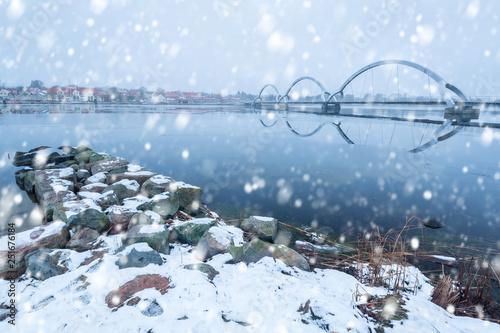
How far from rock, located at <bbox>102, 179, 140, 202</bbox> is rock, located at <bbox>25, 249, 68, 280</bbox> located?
3815 mm

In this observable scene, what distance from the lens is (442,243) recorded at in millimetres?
6762

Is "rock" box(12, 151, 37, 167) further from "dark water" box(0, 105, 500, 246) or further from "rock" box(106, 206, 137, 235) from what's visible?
"rock" box(106, 206, 137, 235)

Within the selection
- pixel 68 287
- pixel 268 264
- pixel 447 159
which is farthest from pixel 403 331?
pixel 447 159

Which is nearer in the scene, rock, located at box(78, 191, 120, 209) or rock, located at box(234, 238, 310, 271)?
rock, located at box(234, 238, 310, 271)

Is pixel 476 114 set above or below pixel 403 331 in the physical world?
above

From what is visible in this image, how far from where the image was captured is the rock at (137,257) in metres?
4.35

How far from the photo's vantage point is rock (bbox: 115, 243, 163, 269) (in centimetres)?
435

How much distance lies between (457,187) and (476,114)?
57.4 metres

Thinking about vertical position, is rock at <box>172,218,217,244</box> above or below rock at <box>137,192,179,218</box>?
below

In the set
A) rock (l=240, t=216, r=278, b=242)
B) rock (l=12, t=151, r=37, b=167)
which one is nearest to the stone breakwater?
rock (l=240, t=216, r=278, b=242)

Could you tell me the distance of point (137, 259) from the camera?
442cm

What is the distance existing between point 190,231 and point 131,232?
128 cm

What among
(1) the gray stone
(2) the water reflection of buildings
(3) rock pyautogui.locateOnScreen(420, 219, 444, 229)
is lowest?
(3) rock pyautogui.locateOnScreen(420, 219, 444, 229)

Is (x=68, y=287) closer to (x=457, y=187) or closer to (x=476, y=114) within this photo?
(x=457, y=187)
